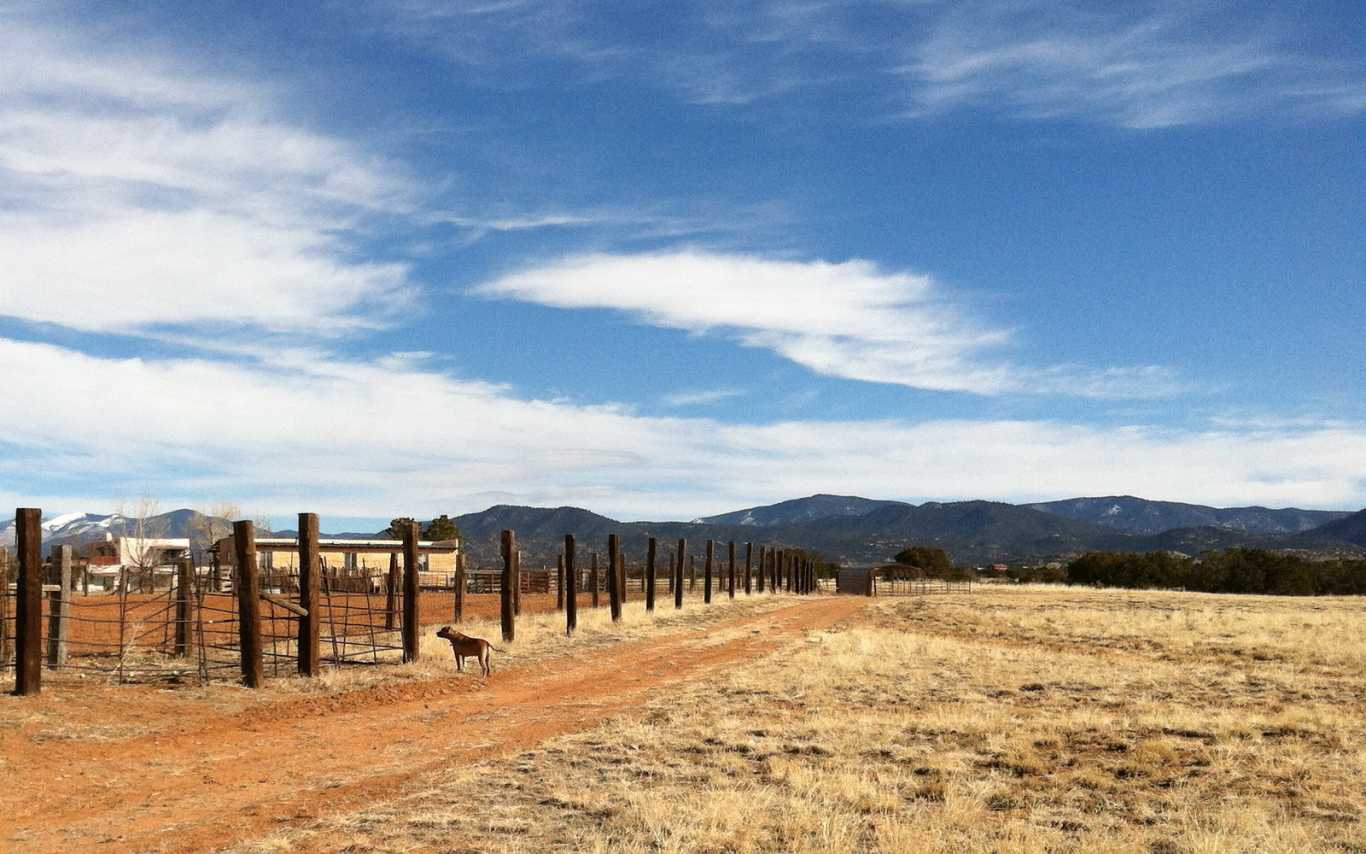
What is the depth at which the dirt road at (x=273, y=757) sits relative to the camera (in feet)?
33.0

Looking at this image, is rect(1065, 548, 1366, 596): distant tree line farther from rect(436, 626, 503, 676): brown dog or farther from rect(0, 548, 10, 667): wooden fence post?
rect(0, 548, 10, 667): wooden fence post

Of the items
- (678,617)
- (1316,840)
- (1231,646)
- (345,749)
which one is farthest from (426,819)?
(678,617)

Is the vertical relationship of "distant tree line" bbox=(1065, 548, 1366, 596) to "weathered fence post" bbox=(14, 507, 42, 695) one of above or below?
below

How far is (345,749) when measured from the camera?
13609 mm

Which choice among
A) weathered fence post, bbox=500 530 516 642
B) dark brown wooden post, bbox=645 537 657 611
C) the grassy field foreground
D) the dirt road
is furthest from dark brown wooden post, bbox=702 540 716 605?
the dirt road

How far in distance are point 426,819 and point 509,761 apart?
2763mm

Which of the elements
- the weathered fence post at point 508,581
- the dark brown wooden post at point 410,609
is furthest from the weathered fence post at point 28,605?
the weathered fence post at point 508,581

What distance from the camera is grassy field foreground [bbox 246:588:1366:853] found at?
923 cm

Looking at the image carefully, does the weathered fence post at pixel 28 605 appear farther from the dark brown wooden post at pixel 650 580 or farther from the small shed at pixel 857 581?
the small shed at pixel 857 581

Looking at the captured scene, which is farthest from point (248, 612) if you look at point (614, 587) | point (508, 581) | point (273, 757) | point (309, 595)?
point (614, 587)

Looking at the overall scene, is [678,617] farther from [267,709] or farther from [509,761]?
[509,761]

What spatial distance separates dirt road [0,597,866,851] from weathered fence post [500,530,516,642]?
4.76 meters

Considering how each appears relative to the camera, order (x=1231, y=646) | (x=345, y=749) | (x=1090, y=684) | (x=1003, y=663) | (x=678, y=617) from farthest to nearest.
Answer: (x=678, y=617) < (x=1231, y=646) < (x=1003, y=663) < (x=1090, y=684) < (x=345, y=749)

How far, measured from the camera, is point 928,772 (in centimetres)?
1175
